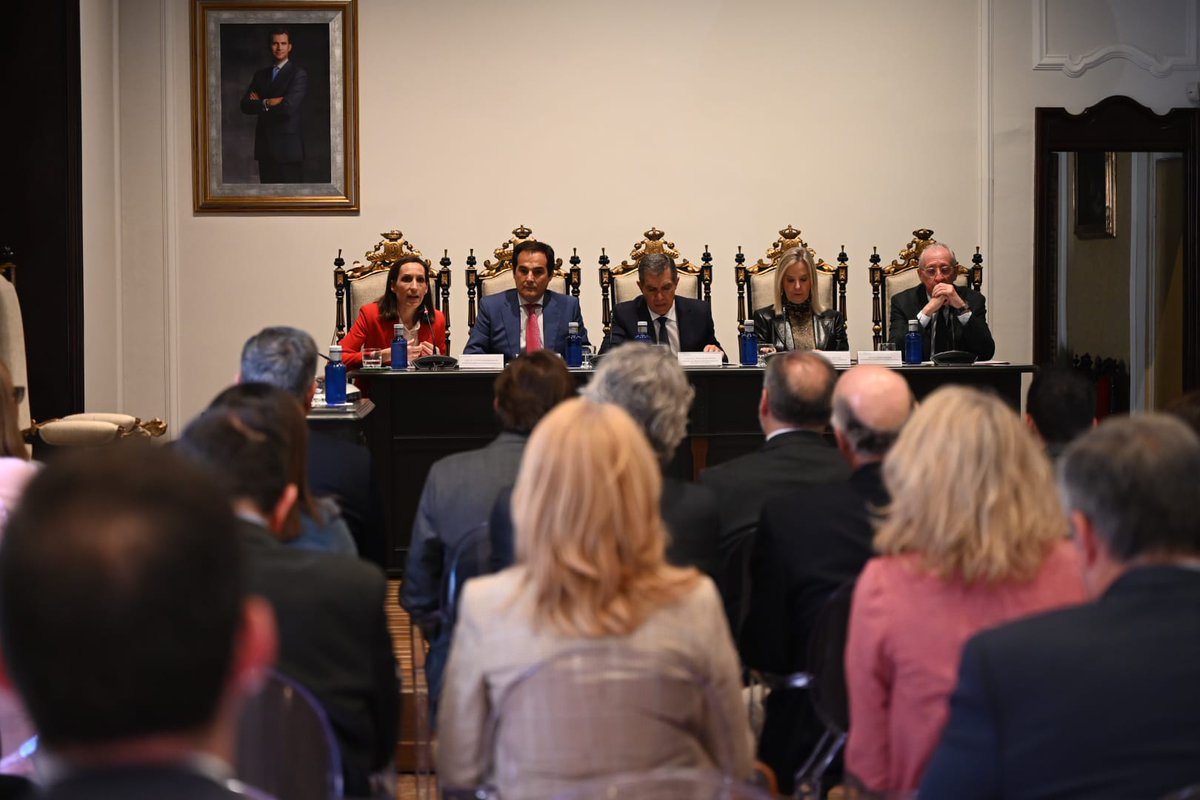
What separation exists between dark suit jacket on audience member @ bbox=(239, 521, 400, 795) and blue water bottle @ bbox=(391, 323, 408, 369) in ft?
12.2

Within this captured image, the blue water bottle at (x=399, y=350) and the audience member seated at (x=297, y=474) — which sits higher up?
the blue water bottle at (x=399, y=350)

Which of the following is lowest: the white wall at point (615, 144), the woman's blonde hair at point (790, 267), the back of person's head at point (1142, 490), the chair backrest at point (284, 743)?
the chair backrest at point (284, 743)

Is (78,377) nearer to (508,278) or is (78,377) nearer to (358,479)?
(508,278)

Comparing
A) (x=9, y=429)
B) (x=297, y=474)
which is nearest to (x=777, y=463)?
(x=297, y=474)

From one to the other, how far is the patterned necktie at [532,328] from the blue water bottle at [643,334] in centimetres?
48

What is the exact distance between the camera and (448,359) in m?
5.69

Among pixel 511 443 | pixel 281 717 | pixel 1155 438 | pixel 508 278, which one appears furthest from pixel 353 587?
pixel 508 278

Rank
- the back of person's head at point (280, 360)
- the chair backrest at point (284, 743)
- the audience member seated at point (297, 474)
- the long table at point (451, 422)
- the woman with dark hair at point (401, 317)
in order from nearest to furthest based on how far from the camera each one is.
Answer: the chair backrest at point (284, 743)
the audience member seated at point (297, 474)
the back of person's head at point (280, 360)
the long table at point (451, 422)
the woman with dark hair at point (401, 317)

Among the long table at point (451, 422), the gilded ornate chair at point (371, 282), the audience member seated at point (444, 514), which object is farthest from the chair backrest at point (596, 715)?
the gilded ornate chair at point (371, 282)

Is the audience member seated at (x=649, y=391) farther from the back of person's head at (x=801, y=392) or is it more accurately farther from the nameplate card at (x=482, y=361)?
the nameplate card at (x=482, y=361)

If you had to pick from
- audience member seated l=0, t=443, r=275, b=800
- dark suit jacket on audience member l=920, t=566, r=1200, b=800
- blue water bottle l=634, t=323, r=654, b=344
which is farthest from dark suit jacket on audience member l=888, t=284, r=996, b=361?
audience member seated l=0, t=443, r=275, b=800

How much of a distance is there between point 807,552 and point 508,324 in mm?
4054

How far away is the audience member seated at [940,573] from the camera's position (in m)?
2.03

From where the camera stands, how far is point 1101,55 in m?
7.99
